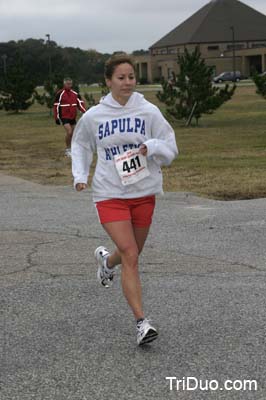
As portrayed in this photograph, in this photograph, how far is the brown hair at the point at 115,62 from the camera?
507 cm

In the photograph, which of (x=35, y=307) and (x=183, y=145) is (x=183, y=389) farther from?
(x=183, y=145)

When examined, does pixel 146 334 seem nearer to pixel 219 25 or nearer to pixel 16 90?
pixel 16 90

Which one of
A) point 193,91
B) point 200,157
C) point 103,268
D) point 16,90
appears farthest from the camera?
point 16,90

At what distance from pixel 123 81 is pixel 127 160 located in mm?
536

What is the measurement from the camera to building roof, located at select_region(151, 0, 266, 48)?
140000 mm

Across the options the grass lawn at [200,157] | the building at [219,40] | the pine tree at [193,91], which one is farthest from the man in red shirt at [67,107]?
the building at [219,40]

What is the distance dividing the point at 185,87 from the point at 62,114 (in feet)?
26.3

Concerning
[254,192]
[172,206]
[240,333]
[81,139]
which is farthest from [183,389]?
[254,192]

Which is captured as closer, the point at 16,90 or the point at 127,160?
the point at 127,160

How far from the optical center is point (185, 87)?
26.6 meters

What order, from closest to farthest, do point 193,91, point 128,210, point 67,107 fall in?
point 128,210 < point 67,107 < point 193,91

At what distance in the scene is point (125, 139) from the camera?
16.7 ft

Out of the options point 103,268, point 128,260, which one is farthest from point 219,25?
point 128,260

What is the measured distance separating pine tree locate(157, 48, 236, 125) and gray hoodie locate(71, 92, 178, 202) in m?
21.4
